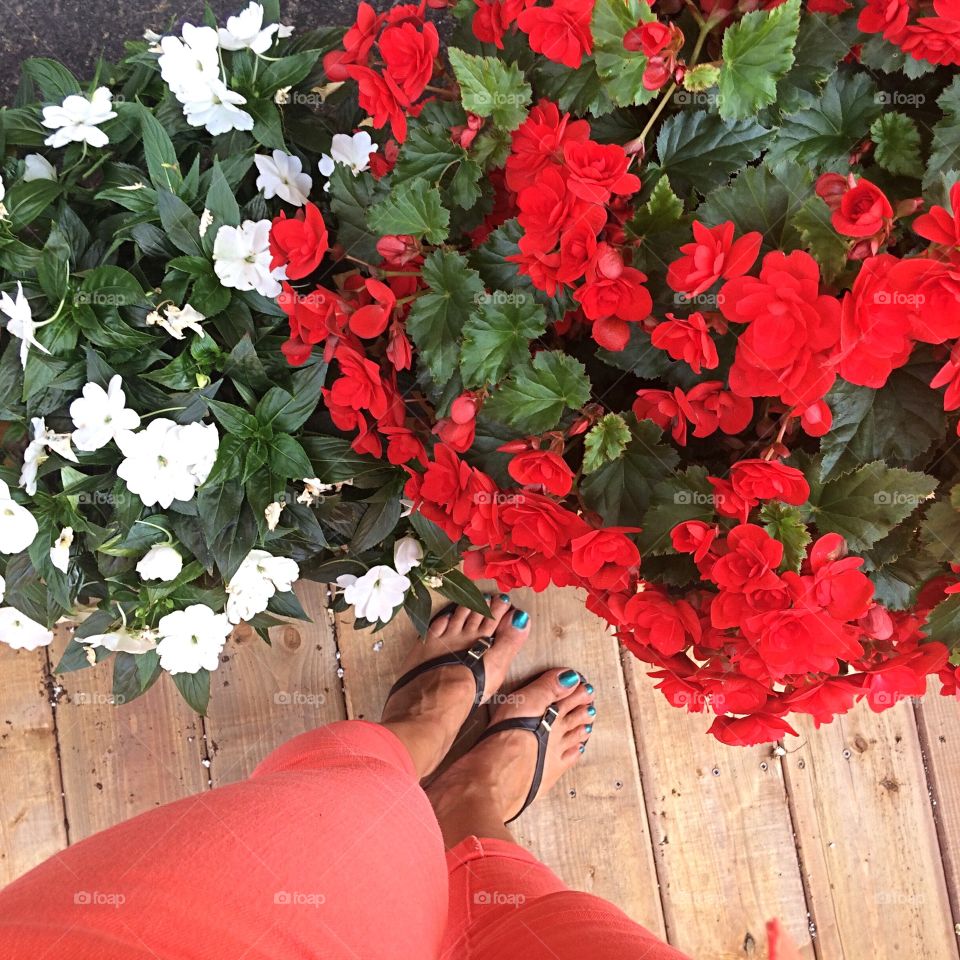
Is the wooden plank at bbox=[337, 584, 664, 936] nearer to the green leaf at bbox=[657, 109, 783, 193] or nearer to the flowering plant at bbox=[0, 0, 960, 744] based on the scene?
the flowering plant at bbox=[0, 0, 960, 744]

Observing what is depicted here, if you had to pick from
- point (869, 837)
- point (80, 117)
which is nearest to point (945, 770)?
point (869, 837)

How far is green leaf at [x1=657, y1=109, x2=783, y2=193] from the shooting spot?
2.69 feet

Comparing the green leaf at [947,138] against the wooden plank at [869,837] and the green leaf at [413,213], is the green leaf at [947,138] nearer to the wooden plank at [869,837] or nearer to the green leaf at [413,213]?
the green leaf at [413,213]

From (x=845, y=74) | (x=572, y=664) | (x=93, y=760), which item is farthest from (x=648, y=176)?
(x=93, y=760)

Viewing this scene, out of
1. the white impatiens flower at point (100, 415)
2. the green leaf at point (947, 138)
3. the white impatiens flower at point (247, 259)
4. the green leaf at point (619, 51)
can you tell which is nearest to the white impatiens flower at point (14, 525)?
the white impatiens flower at point (100, 415)

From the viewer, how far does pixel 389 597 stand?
1.25 m

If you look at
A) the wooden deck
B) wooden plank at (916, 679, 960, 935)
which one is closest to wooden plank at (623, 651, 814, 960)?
the wooden deck

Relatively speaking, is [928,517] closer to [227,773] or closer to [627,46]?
[627,46]

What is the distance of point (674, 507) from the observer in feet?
2.78

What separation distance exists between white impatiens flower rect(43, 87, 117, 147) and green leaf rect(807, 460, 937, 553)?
37.7 inches

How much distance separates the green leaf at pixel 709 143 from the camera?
2.69 ft

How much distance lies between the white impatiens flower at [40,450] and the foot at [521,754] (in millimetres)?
950

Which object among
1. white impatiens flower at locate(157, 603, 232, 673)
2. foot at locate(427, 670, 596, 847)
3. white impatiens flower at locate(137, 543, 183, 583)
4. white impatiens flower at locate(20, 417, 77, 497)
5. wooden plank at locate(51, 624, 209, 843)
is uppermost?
white impatiens flower at locate(20, 417, 77, 497)

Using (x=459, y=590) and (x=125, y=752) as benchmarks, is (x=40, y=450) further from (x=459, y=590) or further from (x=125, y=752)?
(x=125, y=752)
